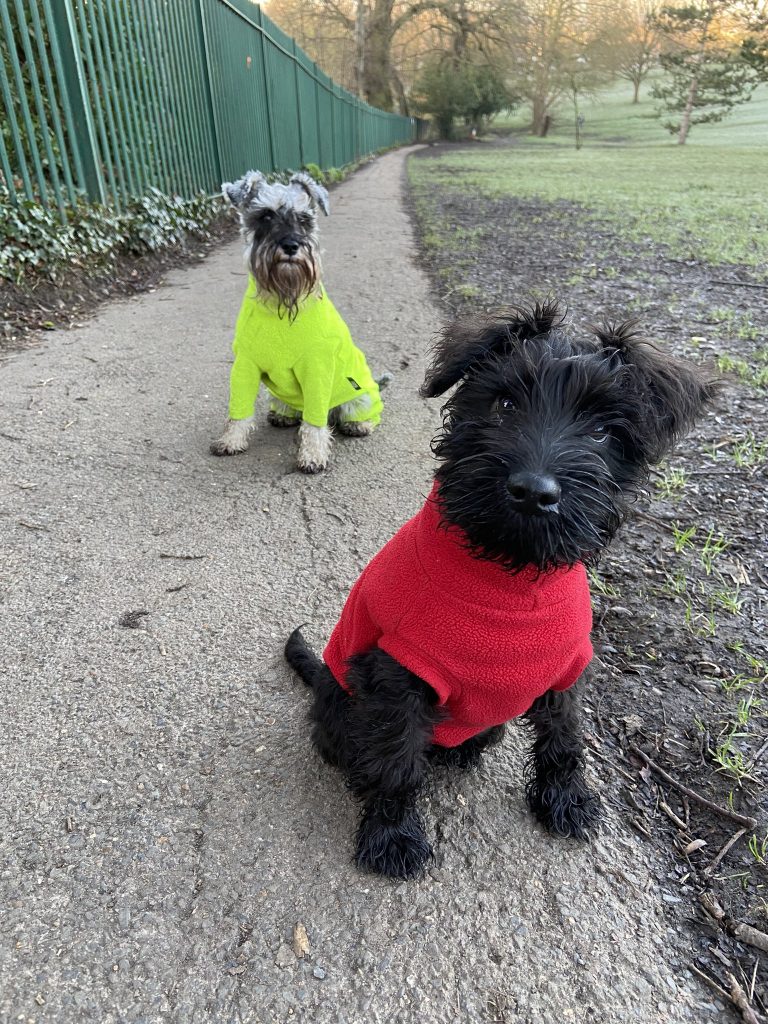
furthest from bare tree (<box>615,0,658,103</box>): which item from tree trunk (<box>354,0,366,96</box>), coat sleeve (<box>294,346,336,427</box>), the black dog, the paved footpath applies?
the black dog

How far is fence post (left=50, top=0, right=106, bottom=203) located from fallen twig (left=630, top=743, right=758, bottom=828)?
8.03 meters

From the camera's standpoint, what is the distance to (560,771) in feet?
7.03

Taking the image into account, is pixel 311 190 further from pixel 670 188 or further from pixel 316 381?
pixel 670 188

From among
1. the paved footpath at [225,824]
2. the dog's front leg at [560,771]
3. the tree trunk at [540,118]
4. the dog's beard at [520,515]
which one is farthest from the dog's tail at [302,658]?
the tree trunk at [540,118]

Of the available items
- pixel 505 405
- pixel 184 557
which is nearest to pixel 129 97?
pixel 184 557

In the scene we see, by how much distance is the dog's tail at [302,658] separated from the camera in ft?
8.48

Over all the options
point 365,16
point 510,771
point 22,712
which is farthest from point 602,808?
point 365,16

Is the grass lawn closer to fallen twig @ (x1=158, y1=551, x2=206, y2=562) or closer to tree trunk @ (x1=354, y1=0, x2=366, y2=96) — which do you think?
fallen twig @ (x1=158, y1=551, x2=206, y2=562)

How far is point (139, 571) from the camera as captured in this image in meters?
3.26

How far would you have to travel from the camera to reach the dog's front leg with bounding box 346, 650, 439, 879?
1.90m

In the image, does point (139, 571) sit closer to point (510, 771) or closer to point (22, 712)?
point (22, 712)

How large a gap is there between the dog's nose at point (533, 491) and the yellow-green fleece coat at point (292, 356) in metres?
2.75

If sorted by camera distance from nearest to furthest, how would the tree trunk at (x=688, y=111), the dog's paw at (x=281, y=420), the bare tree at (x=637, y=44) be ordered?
1. the dog's paw at (x=281, y=420)
2. the tree trunk at (x=688, y=111)
3. the bare tree at (x=637, y=44)

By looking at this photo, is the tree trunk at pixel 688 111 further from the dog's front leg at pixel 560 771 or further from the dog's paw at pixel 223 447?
the dog's front leg at pixel 560 771
